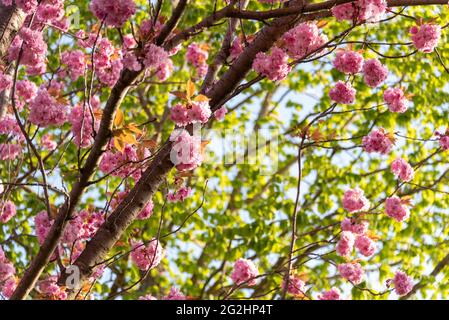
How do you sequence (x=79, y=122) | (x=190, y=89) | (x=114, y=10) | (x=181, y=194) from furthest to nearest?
(x=181, y=194) < (x=79, y=122) < (x=190, y=89) < (x=114, y=10)

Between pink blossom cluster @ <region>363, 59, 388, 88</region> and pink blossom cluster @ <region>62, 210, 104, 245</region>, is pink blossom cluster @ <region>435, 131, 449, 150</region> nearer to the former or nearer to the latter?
pink blossom cluster @ <region>363, 59, 388, 88</region>

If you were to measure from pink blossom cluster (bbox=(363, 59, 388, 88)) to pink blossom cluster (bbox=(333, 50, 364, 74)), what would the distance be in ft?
0.58

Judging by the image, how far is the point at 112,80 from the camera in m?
4.30

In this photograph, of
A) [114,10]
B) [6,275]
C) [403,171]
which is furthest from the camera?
[403,171]

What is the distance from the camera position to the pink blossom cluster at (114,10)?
2.52m

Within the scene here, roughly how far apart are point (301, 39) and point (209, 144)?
665 millimetres

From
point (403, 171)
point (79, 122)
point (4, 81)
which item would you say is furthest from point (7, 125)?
point (403, 171)

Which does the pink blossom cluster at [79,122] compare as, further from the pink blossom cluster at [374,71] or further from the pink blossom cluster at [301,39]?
the pink blossom cluster at [374,71]

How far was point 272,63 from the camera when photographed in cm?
305

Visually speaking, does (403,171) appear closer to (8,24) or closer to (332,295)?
(332,295)

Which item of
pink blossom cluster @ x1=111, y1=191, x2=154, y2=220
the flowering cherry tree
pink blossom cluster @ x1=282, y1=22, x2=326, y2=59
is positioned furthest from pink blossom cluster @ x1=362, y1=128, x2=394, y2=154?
pink blossom cluster @ x1=111, y1=191, x2=154, y2=220

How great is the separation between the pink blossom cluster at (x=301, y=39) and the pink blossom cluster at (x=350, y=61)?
39 cm
